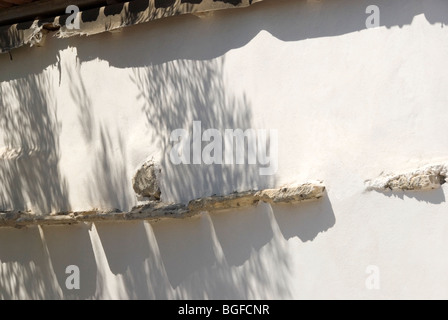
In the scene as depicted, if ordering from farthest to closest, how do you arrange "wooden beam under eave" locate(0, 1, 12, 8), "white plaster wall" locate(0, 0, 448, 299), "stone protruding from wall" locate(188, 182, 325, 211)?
"wooden beam under eave" locate(0, 1, 12, 8) < "stone protruding from wall" locate(188, 182, 325, 211) < "white plaster wall" locate(0, 0, 448, 299)

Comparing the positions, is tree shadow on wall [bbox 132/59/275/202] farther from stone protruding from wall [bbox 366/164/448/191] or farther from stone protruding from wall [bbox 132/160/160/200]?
stone protruding from wall [bbox 366/164/448/191]

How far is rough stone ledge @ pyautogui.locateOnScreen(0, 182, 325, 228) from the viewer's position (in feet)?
15.9

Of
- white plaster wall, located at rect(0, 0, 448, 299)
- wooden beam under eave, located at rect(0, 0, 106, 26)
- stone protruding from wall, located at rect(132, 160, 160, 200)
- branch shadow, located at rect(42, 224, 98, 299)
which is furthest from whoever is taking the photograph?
wooden beam under eave, located at rect(0, 0, 106, 26)

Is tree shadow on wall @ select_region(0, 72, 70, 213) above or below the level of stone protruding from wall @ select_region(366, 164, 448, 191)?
above

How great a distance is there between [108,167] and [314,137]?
1974mm

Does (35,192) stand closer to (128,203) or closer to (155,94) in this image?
(128,203)

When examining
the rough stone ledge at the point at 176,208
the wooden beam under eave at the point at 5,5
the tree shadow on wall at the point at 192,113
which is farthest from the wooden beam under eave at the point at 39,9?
the rough stone ledge at the point at 176,208

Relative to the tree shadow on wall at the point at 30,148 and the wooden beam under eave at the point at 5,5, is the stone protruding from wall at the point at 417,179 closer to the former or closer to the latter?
the tree shadow on wall at the point at 30,148

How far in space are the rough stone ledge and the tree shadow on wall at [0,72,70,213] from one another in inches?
4.5

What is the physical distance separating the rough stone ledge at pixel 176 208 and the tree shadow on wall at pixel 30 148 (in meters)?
0.11

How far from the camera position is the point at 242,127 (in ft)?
17.0

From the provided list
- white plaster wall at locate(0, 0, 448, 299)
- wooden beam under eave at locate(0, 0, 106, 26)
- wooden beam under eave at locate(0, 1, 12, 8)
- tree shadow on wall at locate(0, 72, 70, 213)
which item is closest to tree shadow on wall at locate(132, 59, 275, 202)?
white plaster wall at locate(0, 0, 448, 299)

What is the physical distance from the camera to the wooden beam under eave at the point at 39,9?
6316 millimetres
